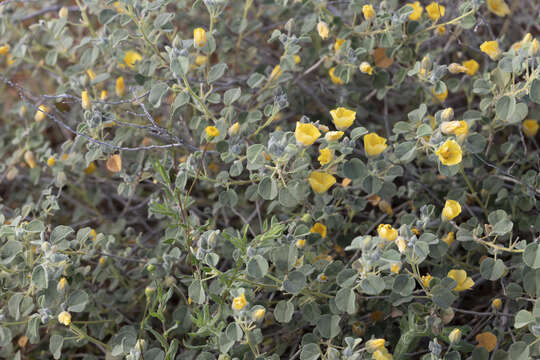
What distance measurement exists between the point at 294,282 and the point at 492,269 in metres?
0.52

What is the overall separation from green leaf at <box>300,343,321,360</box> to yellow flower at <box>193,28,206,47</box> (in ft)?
2.81

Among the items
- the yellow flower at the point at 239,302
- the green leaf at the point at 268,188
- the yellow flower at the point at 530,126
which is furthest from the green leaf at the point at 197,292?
the yellow flower at the point at 530,126

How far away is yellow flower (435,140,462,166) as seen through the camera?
4.34 ft

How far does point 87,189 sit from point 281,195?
1.16m

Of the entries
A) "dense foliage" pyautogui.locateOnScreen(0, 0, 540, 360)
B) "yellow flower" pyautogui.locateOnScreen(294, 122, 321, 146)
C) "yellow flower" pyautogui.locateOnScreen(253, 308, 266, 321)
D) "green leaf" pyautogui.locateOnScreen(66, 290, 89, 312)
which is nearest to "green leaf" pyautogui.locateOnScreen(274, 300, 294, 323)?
"dense foliage" pyautogui.locateOnScreen(0, 0, 540, 360)

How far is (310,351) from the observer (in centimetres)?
130

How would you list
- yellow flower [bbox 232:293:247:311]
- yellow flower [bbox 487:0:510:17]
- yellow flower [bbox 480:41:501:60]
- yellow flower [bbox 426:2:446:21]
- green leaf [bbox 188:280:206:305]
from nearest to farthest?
yellow flower [bbox 232:293:247:311], green leaf [bbox 188:280:206:305], yellow flower [bbox 480:41:501:60], yellow flower [bbox 426:2:446:21], yellow flower [bbox 487:0:510:17]

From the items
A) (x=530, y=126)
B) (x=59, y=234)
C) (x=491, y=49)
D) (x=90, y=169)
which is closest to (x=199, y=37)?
(x=59, y=234)

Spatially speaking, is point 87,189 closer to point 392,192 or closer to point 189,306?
point 189,306

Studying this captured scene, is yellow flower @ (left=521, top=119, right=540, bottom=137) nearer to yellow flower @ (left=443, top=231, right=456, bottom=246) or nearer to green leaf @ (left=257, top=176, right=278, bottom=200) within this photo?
yellow flower @ (left=443, top=231, right=456, bottom=246)

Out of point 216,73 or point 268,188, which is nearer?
point 268,188

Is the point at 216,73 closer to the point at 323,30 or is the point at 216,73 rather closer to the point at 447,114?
the point at 323,30

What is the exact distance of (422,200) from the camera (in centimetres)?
167

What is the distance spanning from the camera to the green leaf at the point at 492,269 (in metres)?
1.35
